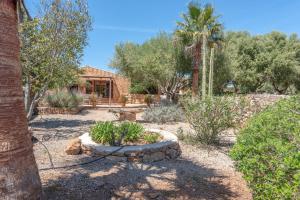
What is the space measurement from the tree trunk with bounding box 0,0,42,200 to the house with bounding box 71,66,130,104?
960 inches

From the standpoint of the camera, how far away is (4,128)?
353 cm

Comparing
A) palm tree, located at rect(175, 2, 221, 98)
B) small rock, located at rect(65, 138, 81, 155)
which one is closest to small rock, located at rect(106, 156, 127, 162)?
small rock, located at rect(65, 138, 81, 155)

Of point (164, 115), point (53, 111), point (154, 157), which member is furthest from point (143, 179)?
point (53, 111)

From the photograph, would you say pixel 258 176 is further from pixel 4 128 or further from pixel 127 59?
pixel 127 59

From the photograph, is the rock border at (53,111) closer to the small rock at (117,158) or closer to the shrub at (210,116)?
the shrub at (210,116)

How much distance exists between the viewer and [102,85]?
35.2 metres

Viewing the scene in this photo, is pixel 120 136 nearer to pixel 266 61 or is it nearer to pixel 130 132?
pixel 130 132

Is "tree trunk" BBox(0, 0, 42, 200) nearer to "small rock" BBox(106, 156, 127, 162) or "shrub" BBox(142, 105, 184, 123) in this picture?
"small rock" BBox(106, 156, 127, 162)

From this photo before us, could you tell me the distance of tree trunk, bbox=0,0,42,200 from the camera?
3518mm

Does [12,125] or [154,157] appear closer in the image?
[12,125]

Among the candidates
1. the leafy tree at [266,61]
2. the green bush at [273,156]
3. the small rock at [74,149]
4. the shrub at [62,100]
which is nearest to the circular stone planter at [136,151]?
the small rock at [74,149]

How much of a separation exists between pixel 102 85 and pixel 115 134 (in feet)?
90.7

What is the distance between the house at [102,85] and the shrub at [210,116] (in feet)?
63.9

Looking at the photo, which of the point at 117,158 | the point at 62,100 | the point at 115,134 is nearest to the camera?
the point at 117,158
